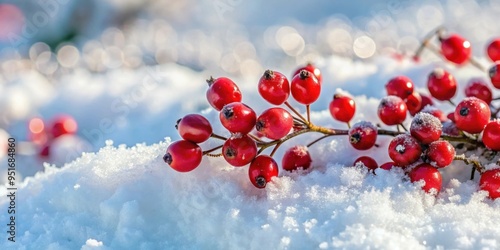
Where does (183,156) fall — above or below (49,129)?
above

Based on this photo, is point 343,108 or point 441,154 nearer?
point 441,154

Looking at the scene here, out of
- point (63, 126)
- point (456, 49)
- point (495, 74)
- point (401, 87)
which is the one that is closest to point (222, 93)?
point (401, 87)

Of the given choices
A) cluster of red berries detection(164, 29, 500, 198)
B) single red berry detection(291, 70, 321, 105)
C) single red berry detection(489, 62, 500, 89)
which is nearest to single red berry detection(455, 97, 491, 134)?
cluster of red berries detection(164, 29, 500, 198)

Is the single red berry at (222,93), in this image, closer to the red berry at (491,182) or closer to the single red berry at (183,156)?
the single red berry at (183,156)

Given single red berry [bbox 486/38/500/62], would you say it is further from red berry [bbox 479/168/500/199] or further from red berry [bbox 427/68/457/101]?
red berry [bbox 479/168/500/199]

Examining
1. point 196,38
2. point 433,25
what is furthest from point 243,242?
point 433,25

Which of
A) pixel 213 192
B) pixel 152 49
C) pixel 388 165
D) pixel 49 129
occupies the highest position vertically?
pixel 388 165

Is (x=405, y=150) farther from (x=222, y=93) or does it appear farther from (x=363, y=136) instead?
(x=222, y=93)
